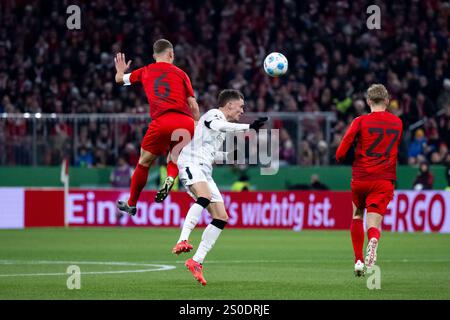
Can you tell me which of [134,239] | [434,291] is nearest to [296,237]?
[134,239]

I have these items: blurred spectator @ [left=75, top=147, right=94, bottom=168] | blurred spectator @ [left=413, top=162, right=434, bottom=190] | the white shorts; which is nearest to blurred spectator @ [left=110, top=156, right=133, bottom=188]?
blurred spectator @ [left=75, top=147, right=94, bottom=168]

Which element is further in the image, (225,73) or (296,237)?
(225,73)

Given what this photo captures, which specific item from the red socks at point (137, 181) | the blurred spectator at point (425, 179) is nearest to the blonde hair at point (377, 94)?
the red socks at point (137, 181)

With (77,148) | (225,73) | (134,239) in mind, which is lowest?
(134,239)

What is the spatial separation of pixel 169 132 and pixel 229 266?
2.86 m

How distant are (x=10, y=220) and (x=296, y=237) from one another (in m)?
7.56

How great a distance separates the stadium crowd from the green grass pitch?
3.74 m

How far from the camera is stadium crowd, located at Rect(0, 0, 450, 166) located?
2766 cm

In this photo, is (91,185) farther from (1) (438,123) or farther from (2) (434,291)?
(2) (434,291)

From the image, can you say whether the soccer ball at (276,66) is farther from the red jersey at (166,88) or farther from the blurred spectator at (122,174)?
the blurred spectator at (122,174)

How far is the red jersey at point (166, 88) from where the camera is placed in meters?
13.2

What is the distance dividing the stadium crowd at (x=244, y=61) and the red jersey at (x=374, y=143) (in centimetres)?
1448

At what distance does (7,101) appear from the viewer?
29.7 meters

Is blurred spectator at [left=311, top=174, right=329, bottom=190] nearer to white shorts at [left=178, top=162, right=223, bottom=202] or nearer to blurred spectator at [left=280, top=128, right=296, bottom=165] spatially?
blurred spectator at [left=280, top=128, right=296, bottom=165]
